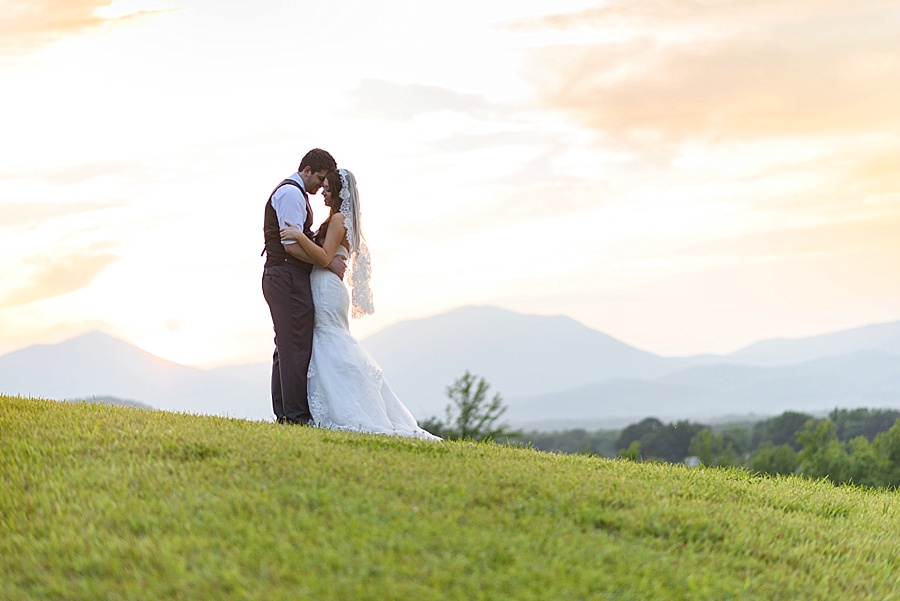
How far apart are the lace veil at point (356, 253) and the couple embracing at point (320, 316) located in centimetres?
1

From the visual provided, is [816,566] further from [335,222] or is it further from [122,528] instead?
[335,222]

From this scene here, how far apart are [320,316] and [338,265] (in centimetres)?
68

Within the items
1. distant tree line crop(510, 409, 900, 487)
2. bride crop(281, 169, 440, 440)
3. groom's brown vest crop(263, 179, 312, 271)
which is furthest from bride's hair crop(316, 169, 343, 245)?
distant tree line crop(510, 409, 900, 487)

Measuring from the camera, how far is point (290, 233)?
10.9m

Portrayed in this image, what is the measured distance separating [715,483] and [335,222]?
5.34 metres

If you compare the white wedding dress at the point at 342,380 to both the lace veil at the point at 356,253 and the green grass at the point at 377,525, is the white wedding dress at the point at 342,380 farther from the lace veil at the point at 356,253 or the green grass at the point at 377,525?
the green grass at the point at 377,525

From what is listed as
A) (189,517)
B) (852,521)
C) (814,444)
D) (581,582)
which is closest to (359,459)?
(189,517)

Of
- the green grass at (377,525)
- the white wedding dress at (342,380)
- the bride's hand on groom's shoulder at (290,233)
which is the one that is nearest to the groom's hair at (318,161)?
the bride's hand on groom's shoulder at (290,233)

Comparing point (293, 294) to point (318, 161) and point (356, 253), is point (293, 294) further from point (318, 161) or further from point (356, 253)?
point (318, 161)

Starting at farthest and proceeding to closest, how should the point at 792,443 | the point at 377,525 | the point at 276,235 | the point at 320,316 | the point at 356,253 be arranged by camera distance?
the point at 792,443 < the point at 356,253 < the point at 320,316 < the point at 276,235 < the point at 377,525

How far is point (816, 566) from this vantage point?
23.1 ft

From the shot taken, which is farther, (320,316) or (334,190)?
(320,316)

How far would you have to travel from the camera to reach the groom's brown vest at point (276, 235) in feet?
36.7

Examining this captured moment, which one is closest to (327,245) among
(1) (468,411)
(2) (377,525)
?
(2) (377,525)
